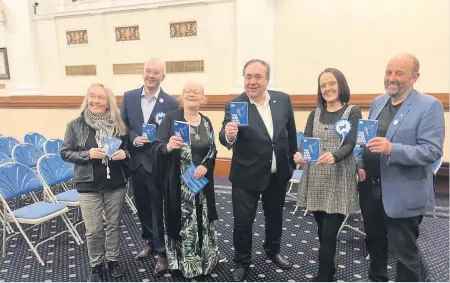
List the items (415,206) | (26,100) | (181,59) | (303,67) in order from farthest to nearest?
(26,100) → (181,59) → (303,67) → (415,206)

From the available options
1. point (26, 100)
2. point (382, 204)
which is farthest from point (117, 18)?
point (382, 204)

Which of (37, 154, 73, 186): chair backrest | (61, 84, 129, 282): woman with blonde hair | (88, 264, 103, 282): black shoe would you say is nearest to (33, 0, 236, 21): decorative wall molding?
(37, 154, 73, 186): chair backrest

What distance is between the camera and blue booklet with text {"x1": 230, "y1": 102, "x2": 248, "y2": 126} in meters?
2.53

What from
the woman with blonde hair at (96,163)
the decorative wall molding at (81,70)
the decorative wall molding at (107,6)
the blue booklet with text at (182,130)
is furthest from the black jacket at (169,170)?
the decorative wall molding at (81,70)

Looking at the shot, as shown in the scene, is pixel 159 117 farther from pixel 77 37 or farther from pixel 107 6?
pixel 77 37

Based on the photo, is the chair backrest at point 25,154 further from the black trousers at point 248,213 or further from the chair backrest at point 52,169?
the black trousers at point 248,213

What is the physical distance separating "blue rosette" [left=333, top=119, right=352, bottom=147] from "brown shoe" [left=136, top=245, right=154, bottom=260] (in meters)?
2.13

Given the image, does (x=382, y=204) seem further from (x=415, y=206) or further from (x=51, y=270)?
(x=51, y=270)

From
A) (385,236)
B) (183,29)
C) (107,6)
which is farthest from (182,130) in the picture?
(107,6)

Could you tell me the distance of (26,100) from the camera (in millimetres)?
7328

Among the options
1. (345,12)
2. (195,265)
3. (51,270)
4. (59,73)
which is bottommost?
(51,270)

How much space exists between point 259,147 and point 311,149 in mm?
494

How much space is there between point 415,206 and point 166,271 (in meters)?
2.08

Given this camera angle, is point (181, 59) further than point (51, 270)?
Yes
